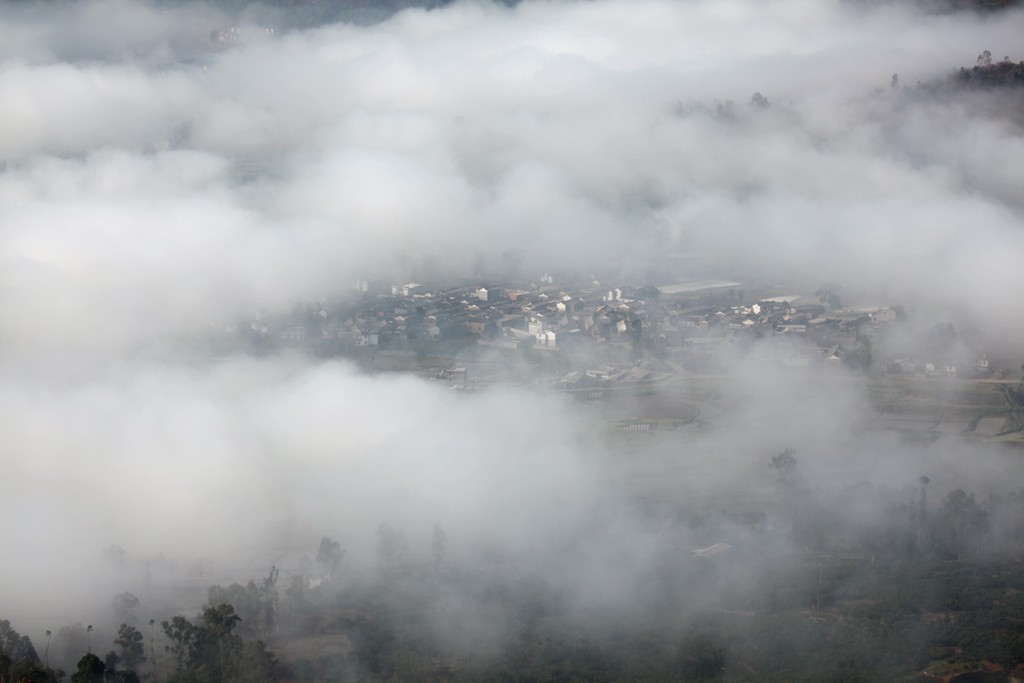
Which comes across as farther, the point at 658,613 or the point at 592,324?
the point at 592,324

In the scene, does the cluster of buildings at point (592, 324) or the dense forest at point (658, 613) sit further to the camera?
the cluster of buildings at point (592, 324)

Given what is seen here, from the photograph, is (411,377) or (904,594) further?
(411,377)

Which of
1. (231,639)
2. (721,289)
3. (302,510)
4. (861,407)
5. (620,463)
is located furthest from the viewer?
(721,289)

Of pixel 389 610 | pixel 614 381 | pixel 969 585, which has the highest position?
pixel 614 381

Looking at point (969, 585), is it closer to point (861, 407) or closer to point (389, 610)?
point (861, 407)

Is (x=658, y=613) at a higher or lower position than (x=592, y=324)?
lower

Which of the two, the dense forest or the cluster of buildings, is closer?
the dense forest

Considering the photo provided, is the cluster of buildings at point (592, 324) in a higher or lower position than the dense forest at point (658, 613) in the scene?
higher

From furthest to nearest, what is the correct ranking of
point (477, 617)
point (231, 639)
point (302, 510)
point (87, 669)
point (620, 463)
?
1. point (620, 463)
2. point (302, 510)
3. point (477, 617)
4. point (231, 639)
5. point (87, 669)

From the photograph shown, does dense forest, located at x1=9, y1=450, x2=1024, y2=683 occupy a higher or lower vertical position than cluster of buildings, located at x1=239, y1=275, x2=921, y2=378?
lower

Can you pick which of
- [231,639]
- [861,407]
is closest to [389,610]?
[231,639]

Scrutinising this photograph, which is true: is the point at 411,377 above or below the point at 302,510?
above
